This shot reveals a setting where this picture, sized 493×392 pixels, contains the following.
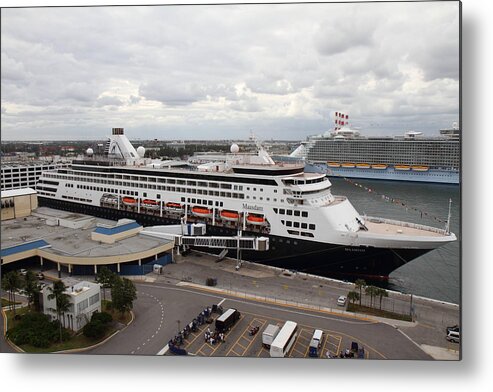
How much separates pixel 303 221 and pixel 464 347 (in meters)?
6.98

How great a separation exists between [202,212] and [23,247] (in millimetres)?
6755

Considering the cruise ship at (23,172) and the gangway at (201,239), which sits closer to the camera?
the gangway at (201,239)

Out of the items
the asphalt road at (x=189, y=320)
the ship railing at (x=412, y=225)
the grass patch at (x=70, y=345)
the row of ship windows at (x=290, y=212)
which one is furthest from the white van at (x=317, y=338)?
the ship railing at (x=412, y=225)

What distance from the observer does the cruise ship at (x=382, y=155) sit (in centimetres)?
4025

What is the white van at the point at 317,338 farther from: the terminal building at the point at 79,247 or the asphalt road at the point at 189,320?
the terminal building at the point at 79,247

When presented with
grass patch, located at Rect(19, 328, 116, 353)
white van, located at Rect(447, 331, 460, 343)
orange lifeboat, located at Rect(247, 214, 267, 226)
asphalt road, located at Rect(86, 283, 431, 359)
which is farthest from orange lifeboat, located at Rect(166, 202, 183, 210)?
white van, located at Rect(447, 331, 460, 343)

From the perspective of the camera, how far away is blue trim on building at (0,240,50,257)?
1298 cm

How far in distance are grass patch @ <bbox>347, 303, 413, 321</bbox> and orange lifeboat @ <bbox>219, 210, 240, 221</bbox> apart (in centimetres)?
603

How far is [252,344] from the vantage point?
9.02 metres

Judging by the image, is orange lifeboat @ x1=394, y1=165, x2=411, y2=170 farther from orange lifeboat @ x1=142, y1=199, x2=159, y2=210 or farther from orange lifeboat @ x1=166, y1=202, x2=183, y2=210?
orange lifeboat @ x1=142, y1=199, x2=159, y2=210

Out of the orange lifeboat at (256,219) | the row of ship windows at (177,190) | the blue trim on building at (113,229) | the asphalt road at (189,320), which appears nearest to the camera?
the asphalt road at (189,320)

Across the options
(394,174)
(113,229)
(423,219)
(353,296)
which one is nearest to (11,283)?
(113,229)

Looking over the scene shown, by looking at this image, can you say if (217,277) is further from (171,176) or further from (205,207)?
(171,176)

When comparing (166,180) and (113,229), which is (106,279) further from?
(166,180)
